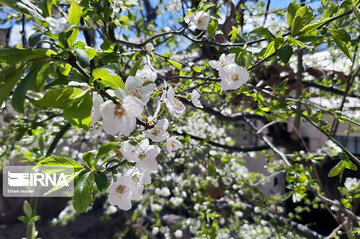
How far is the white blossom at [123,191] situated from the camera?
542 millimetres

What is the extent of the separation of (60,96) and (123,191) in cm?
22

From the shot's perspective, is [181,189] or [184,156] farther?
[181,189]

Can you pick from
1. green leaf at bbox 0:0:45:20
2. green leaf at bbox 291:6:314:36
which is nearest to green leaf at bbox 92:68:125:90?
green leaf at bbox 0:0:45:20

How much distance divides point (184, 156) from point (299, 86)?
884 millimetres

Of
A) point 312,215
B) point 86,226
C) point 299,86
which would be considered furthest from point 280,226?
point 86,226

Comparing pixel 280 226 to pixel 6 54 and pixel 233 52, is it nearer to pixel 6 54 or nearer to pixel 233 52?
pixel 233 52

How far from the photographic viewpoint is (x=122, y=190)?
0.55 m

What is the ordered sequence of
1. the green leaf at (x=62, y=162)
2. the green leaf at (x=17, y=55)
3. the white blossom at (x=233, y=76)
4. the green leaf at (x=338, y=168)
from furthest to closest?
the green leaf at (x=338, y=168)
the white blossom at (x=233, y=76)
the green leaf at (x=62, y=162)
the green leaf at (x=17, y=55)

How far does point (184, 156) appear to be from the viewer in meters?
2.14

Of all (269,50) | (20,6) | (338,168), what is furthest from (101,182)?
(338,168)

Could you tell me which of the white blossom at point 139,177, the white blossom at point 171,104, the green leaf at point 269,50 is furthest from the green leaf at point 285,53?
the white blossom at point 139,177

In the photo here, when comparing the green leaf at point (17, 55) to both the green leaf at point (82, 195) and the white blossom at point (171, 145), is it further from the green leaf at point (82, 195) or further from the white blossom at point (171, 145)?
the white blossom at point (171, 145)

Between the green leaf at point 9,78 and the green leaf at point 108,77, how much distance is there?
94 millimetres

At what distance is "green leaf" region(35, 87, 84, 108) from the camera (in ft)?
1.36
